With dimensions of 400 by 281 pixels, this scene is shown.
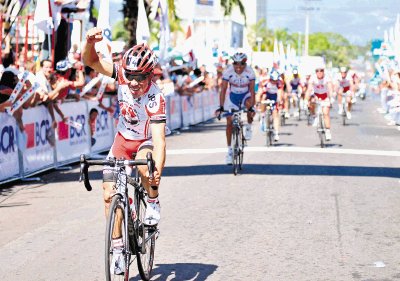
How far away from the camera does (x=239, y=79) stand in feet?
52.3

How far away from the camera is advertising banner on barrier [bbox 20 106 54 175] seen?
14438 millimetres

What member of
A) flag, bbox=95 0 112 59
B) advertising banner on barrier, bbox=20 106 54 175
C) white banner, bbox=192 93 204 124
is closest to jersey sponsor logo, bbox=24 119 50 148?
advertising banner on barrier, bbox=20 106 54 175

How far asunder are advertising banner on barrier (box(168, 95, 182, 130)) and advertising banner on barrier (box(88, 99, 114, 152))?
6571 millimetres

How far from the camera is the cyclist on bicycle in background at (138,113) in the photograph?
6566 millimetres

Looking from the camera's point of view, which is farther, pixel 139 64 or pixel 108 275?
pixel 139 64

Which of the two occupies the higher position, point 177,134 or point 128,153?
point 128,153

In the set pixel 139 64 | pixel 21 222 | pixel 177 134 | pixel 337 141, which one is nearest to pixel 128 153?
pixel 139 64

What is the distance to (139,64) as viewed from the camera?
258 inches

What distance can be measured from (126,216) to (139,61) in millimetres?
1140

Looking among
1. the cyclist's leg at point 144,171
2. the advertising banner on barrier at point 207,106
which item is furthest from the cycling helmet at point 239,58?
the advertising banner on barrier at point 207,106

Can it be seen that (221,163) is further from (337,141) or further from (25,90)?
(337,141)

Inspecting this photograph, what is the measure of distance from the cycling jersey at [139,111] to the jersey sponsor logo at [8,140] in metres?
6.74

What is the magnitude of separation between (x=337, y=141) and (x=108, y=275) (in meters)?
17.2

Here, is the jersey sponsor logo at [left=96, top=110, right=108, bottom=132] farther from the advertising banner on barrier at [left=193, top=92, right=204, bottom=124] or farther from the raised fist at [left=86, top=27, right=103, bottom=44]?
the raised fist at [left=86, top=27, right=103, bottom=44]
